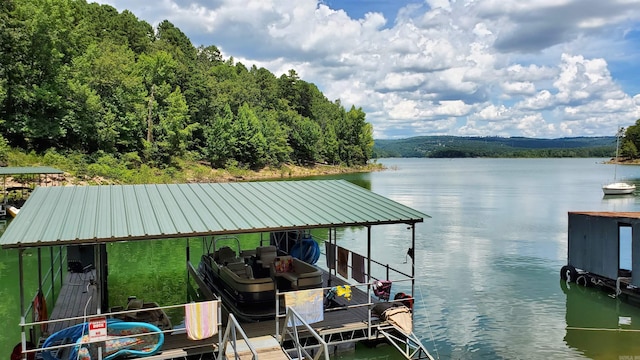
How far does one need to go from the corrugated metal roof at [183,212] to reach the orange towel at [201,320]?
1.34 metres

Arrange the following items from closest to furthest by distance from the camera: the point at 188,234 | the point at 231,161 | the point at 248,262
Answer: the point at 188,234 → the point at 248,262 → the point at 231,161

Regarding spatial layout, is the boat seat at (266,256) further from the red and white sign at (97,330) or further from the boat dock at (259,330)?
the red and white sign at (97,330)

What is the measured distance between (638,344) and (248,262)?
1103 cm

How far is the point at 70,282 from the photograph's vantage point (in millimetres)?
14883

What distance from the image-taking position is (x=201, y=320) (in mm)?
9367

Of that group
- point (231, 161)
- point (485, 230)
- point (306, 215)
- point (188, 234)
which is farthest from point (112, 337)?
point (231, 161)

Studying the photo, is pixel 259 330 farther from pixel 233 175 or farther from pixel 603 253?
pixel 233 175

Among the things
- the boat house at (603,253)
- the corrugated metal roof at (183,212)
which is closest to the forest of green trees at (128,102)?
the corrugated metal roof at (183,212)

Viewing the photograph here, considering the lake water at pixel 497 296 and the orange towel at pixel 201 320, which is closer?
the orange towel at pixel 201 320

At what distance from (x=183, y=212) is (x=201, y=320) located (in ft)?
8.14

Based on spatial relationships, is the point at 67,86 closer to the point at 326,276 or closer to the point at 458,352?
the point at 326,276

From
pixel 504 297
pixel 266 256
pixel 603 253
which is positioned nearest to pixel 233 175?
pixel 504 297

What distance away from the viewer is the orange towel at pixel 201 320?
9273 millimetres

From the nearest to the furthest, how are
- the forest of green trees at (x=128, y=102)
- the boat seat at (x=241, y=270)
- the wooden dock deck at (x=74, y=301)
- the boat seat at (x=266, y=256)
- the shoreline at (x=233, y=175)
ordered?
the wooden dock deck at (x=74, y=301)
the boat seat at (x=241, y=270)
the boat seat at (x=266, y=256)
the shoreline at (x=233, y=175)
the forest of green trees at (x=128, y=102)
